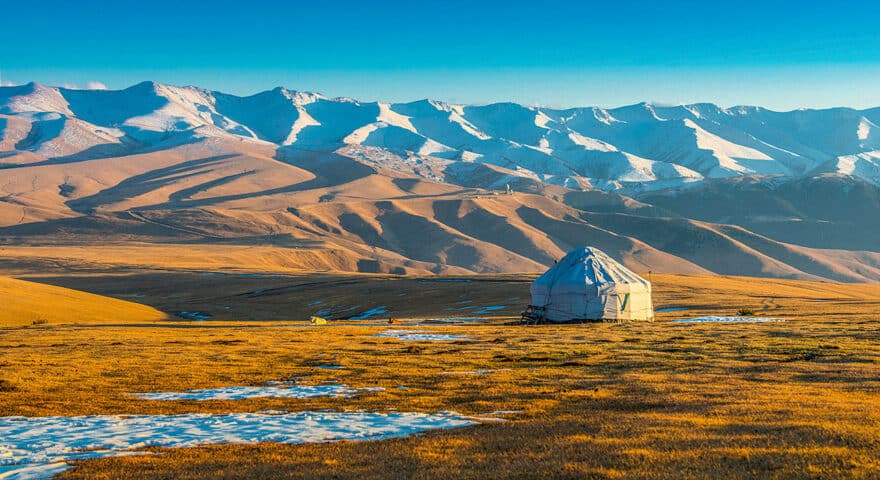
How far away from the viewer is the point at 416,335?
173 ft

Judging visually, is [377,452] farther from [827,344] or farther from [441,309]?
[441,309]

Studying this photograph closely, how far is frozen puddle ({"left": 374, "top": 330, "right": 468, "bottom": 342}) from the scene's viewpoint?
49.7m

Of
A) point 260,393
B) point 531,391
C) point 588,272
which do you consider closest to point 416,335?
point 588,272

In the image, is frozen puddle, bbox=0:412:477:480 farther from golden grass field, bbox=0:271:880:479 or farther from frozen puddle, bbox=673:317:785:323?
frozen puddle, bbox=673:317:785:323

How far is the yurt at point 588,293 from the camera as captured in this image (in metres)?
64.7

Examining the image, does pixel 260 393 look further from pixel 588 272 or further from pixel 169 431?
pixel 588 272

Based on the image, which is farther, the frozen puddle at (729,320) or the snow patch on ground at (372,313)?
the snow patch on ground at (372,313)

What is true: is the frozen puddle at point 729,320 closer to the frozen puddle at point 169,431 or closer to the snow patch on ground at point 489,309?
the snow patch on ground at point 489,309

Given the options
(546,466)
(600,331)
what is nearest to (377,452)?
(546,466)

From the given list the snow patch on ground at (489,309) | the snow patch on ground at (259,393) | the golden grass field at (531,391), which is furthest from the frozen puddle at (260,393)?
the snow patch on ground at (489,309)

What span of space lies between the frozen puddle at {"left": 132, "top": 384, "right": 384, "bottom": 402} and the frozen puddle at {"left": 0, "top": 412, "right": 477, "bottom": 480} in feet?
11.4

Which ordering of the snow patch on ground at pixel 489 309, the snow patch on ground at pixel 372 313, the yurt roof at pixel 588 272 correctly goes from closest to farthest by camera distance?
the yurt roof at pixel 588 272 < the snow patch on ground at pixel 489 309 < the snow patch on ground at pixel 372 313

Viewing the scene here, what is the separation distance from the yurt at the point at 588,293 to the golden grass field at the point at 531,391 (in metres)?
4.57

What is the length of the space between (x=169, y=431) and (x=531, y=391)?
34.4 ft
